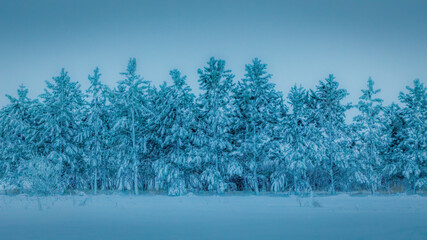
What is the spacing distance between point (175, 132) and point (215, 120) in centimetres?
361

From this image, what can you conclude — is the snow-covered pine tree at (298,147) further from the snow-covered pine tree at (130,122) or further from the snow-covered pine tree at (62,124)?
the snow-covered pine tree at (62,124)

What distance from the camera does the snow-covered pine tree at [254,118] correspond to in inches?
1254

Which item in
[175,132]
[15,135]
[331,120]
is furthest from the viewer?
[15,135]

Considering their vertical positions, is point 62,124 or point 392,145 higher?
point 62,124

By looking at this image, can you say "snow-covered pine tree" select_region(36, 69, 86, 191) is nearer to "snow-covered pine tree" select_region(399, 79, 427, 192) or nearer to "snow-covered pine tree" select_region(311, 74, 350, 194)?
"snow-covered pine tree" select_region(311, 74, 350, 194)

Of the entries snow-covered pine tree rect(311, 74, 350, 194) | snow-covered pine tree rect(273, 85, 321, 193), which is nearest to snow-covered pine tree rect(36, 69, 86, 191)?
snow-covered pine tree rect(273, 85, 321, 193)

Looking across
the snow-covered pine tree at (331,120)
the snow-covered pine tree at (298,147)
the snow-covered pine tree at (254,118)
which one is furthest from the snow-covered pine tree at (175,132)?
the snow-covered pine tree at (331,120)

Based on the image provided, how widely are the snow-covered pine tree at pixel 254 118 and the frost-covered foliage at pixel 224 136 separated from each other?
0.09 metres

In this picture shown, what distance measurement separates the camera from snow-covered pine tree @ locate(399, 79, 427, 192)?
31531 mm

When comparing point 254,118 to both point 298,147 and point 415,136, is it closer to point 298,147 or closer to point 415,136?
point 298,147

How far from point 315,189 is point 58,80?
27.6m

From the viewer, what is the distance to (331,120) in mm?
33375

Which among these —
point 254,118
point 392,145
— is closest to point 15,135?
point 254,118

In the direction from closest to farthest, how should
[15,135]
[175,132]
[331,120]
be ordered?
[175,132], [331,120], [15,135]
